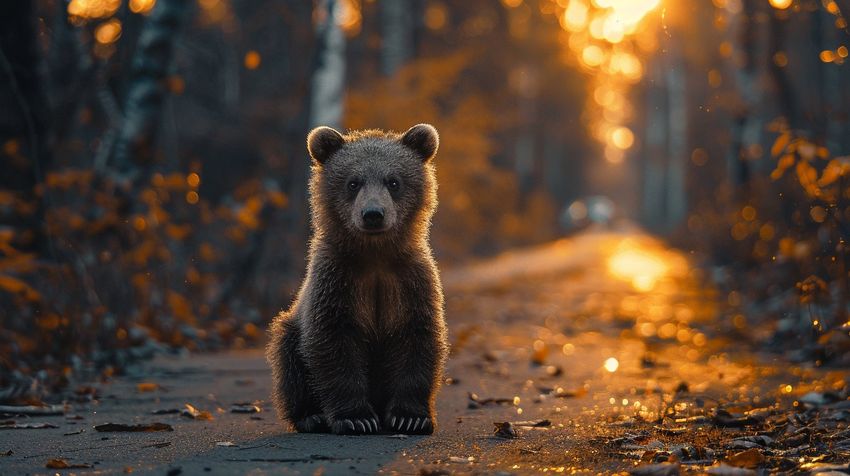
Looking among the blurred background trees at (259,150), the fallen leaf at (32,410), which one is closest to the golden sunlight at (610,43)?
the blurred background trees at (259,150)

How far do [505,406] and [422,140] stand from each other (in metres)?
2.16

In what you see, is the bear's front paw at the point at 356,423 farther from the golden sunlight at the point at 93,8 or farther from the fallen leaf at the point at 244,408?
the golden sunlight at the point at 93,8

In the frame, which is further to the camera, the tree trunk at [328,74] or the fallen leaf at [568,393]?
the tree trunk at [328,74]

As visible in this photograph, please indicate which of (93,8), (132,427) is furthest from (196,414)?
Result: (93,8)

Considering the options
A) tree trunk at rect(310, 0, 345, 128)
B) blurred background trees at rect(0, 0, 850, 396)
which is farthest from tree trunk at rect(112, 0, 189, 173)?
tree trunk at rect(310, 0, 345, 128)

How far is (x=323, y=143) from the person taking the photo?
5660 millimetres

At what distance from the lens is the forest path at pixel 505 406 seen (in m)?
4.65

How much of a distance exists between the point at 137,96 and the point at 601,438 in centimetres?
727

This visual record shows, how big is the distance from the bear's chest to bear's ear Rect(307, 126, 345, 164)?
2.78 ft

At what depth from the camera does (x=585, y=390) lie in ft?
24.4

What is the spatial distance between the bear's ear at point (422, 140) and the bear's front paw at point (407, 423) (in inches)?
61.5

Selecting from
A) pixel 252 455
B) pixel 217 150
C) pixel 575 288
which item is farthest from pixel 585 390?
pixel 217 150

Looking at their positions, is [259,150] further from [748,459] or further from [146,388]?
[748,459]

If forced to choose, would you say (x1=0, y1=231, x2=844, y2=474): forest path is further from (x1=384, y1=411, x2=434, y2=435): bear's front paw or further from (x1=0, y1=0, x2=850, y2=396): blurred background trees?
(x1=0, y1=0, x2=850, y2=396): blurred background trees
